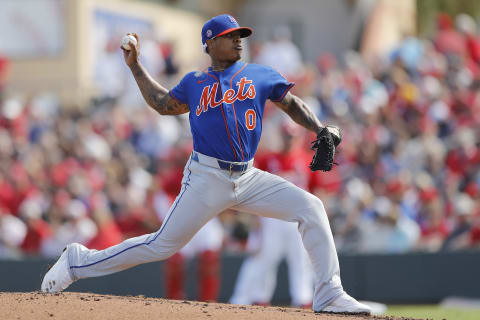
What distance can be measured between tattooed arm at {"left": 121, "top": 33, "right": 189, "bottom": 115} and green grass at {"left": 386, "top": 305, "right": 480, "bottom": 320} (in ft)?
11.6

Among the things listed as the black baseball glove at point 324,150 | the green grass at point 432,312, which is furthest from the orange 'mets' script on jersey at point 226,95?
the green grass at point 432,312

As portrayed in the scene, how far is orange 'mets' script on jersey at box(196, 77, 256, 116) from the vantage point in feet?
21.0

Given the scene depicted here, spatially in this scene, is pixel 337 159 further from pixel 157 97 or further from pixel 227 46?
pixel 227 46

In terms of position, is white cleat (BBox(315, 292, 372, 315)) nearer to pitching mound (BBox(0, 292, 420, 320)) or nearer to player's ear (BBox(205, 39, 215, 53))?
pitching mound (BBox(0, 292, 420, 320))

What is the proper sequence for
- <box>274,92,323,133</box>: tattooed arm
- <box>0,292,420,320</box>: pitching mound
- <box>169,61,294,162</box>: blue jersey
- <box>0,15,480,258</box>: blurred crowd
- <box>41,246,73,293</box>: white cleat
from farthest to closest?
<box>0,15,480,258</box>: blurred crowd < <box>41,246,73,293</box>: white cleat < <box>274,92,323,133</box>: tattooed arm < <box>169,61,294,162</box>: blue jersey < <box>0,292,420,320</box>: pitching mound

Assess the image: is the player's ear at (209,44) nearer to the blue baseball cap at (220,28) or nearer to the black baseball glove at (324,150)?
the blue baseball cap at (220,28)

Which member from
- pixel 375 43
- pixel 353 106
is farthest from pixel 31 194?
pixel 375 43

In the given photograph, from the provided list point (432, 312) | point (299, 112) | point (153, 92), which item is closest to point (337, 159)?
point (432, 312)

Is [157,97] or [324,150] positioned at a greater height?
[157,97]

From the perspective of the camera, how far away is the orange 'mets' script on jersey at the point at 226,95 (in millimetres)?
6410

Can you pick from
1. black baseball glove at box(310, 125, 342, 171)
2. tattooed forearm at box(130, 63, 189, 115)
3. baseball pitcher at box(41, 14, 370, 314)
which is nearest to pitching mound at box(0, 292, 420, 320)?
baseball pitcher at box(41, 14, 370, 314)

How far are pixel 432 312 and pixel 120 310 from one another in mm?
5250

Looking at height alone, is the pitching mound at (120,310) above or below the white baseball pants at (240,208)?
below

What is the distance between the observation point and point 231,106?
252 inches
